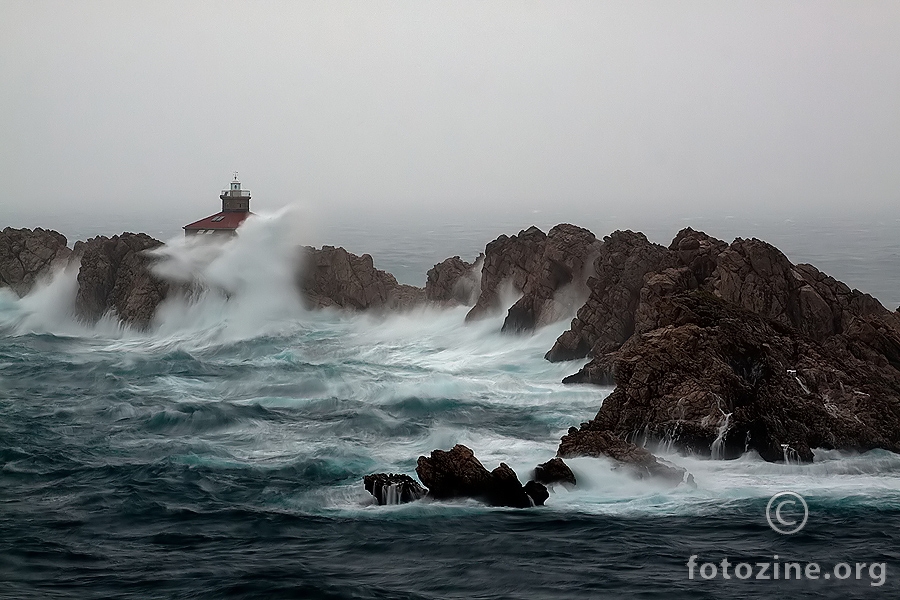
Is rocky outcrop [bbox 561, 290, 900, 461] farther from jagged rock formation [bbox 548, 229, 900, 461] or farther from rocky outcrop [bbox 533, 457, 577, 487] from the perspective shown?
rocky outcrop [bbox 533, 457, 577, 487]

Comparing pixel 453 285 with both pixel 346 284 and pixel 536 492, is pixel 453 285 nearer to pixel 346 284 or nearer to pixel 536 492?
pixel 346 284

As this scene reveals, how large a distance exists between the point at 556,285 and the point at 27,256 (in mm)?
35874

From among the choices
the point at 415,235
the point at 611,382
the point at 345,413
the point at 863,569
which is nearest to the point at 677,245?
the point at 611,382

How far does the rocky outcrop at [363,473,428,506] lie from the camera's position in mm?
20891

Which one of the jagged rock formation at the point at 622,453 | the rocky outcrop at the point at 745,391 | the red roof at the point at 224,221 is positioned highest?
the red roof at the point at 224,221

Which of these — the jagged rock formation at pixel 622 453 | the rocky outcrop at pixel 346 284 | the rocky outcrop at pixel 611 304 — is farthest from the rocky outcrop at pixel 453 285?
the jagged rock formation at pixel 622 453

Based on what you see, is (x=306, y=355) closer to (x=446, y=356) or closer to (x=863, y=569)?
(x=446, y=356)

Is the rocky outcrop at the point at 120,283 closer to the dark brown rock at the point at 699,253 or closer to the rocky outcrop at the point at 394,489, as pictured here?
the dark brown rock at the point at 699,253

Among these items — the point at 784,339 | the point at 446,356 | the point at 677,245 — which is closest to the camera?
the point at 784,339

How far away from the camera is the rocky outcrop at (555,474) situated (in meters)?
21.8

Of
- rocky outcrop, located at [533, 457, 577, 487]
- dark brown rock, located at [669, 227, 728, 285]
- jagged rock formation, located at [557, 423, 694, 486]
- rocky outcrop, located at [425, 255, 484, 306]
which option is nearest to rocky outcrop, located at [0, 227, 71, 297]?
A: rocky outcrop, located at [425, 255, 484, 306]

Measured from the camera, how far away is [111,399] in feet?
109

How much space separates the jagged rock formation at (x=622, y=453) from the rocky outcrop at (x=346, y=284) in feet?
104

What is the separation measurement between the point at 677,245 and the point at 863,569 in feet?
70.3
